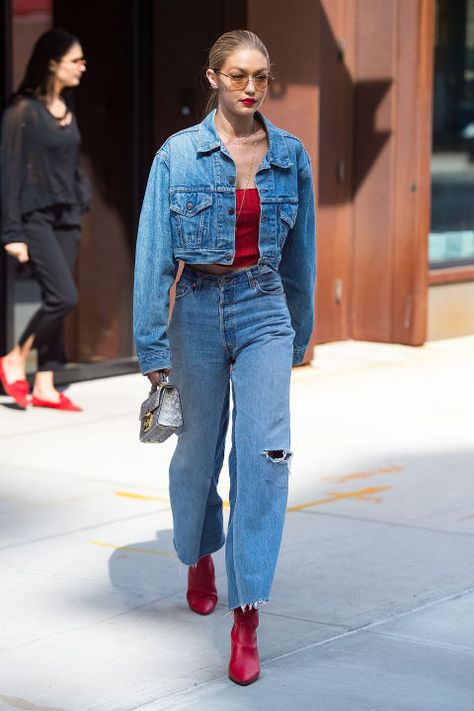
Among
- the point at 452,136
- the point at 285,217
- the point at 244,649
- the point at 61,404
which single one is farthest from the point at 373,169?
the point at 244,649

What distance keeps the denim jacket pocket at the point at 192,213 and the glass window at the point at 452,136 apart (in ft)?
25.2

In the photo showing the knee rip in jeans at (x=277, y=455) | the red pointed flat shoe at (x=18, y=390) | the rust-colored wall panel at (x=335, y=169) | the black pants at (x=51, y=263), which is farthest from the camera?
the rust-colored wall panel at (x=335, y=169)

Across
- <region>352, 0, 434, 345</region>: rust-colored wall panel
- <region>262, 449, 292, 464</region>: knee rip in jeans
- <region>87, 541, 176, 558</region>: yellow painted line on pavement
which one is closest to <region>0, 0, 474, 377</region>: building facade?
<region>352, 0, 434, 345</region>: rust-colored wall panel

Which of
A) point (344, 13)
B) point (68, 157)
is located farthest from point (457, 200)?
point (68, 157)

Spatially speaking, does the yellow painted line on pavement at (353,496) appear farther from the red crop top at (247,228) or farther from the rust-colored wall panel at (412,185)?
the rust-colored wall panel at (412,185)

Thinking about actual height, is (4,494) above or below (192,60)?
below

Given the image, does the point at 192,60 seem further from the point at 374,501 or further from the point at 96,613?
the point at 96,613

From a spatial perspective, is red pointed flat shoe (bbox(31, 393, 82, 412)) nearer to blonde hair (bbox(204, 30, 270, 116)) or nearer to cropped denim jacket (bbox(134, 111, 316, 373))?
cropped denim jacket (bbox(134, 111, 316, 373))

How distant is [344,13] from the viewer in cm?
1148

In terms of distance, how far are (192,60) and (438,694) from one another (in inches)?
267

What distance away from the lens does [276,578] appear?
5445 mm

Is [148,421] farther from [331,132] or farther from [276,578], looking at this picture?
[331,132]

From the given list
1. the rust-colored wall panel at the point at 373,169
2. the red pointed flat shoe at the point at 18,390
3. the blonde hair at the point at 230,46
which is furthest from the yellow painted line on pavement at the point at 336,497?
the rust-colored wall panel at the point at 373,169

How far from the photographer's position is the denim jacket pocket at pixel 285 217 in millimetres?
4602
